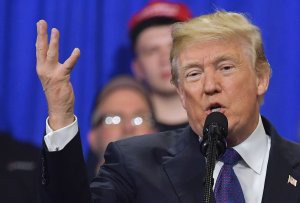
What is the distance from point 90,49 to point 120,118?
293mm

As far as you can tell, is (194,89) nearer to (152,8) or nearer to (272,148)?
(272,148)

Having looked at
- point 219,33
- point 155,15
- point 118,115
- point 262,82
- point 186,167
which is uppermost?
point 155,15

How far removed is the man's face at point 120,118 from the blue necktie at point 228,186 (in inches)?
38.1

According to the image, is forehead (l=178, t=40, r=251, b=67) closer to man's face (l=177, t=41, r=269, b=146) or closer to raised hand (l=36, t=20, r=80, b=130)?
man's face (l=177, t=41, r=269, b=146)

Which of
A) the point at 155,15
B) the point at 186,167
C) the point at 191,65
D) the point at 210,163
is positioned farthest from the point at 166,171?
the point at 155,15

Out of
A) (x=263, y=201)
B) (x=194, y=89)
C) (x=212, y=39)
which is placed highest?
(x=212, y=39)

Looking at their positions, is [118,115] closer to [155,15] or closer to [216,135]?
[155,15]

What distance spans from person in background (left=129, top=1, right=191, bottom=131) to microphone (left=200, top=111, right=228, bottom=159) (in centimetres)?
121

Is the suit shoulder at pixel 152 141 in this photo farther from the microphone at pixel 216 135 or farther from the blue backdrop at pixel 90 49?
the blue backdrop at pixel 90 49

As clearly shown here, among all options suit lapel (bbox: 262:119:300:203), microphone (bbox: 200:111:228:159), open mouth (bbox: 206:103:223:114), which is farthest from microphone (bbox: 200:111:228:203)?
suit lapel (bbox: 262:119:300:203)

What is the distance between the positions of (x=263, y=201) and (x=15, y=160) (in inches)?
49.2

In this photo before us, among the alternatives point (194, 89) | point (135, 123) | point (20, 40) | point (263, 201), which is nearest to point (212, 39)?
point (194, 89)

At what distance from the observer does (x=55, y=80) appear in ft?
4.32

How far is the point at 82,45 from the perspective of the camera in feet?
8.28
